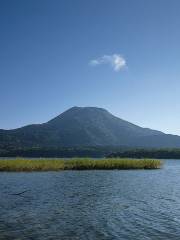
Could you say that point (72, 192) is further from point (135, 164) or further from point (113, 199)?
point (135, 164)

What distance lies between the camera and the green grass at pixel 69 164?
6662 cm

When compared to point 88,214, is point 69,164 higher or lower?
higher

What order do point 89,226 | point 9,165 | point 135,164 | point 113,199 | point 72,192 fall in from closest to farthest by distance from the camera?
point 89,226 → point 113,199 → point 72,192 → point 9,165 → point 135,164

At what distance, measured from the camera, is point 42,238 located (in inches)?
789

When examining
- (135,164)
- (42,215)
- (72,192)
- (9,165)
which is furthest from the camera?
(135,164)

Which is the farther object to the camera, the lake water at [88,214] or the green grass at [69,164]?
the green grass at [69,164]

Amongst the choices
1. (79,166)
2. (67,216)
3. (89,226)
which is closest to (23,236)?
(89,226)

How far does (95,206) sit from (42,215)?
565 centimetres

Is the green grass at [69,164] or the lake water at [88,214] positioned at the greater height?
the green grass at [69,164]

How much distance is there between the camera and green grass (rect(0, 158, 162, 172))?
6662cm

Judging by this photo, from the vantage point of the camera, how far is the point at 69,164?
7525 centimetres

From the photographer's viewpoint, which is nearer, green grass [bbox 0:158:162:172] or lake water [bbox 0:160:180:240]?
lake water [bbox 0:160:180:240]

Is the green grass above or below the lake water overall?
above

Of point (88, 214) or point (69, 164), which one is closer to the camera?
point (88, 214)
